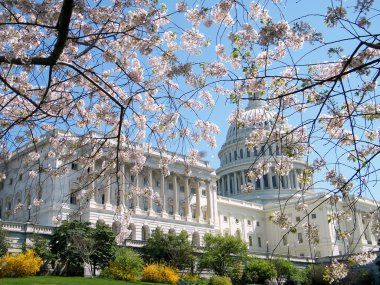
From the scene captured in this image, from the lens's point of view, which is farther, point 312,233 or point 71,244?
point 71,244

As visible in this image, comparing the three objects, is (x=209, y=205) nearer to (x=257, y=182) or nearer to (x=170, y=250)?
(x=170, y=250)

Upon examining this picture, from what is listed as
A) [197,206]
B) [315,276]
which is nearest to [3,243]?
[315,276]

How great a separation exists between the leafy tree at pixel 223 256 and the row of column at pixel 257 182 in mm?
52091

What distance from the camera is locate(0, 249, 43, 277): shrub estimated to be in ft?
105

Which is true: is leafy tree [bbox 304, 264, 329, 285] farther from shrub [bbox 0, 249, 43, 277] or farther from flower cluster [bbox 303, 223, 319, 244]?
flower cluster [bbox 303, 223, 319, 244]

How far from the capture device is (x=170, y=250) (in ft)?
153

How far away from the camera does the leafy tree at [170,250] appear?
153 feet

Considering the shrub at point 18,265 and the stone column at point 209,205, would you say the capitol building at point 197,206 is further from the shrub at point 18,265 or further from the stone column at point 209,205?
the shrub at point 18,265

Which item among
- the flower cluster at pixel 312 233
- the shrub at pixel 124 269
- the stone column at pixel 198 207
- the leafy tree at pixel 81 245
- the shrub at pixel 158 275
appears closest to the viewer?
the flower cluster at pixel 312 233

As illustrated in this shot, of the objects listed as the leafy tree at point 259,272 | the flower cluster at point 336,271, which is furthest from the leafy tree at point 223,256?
the flower cluster at point 336,271

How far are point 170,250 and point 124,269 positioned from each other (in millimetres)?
8608

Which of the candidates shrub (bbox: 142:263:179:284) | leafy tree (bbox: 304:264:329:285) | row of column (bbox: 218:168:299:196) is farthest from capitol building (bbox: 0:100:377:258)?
shrub (bbox: 142:263:179:284)

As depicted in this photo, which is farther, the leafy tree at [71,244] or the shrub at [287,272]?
the shrub at [287,272]

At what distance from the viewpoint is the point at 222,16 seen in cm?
1023
